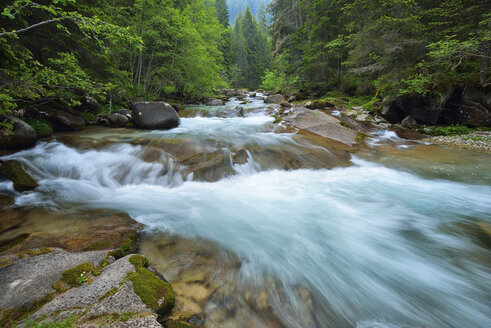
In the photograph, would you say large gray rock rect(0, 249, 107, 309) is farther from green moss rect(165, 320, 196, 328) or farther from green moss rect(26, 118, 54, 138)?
green moss rect(26, 118, 54, 138)

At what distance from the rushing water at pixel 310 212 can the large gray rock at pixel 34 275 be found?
128 centimetres

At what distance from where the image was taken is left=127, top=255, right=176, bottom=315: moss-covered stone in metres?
1.72

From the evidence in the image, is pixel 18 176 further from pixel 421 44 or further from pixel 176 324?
pixel 421 44

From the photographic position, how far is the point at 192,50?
14.8 metres

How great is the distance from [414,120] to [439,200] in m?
8.39

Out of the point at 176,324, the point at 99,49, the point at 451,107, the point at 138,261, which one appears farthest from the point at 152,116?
the point at 451,107

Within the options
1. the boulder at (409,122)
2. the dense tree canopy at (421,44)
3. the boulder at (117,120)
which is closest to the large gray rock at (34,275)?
the boulder at (117,120)

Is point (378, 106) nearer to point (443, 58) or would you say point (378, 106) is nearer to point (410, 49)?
point (410, 49)

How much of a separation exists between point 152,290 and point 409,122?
13614 mm

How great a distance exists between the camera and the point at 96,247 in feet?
8.71

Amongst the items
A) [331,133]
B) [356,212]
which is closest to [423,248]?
[356,212]

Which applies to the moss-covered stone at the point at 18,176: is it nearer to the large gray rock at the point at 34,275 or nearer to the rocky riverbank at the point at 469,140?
the large gray rock at the point at 34,275

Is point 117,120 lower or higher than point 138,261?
higher

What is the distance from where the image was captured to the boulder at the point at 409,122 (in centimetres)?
1102
